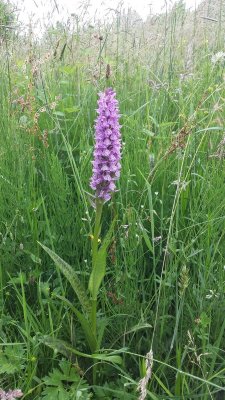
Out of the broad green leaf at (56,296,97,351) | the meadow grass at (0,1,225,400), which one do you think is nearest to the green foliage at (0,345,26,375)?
the meadow grass at (0,1,225,400)

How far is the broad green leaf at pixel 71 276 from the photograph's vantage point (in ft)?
4.36

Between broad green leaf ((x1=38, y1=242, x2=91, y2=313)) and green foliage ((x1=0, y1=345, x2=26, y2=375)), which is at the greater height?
broad green leaf ((x1=38, y1=242, x2=91, y2=313))

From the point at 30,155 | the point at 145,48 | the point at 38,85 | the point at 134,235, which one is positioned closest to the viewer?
the point at 134,235

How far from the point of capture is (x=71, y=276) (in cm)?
135

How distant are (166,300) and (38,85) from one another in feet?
5.60

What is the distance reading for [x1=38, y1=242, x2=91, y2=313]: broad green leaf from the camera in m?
1.33

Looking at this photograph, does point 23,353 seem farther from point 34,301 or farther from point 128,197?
point 128,197

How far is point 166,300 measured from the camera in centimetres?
143

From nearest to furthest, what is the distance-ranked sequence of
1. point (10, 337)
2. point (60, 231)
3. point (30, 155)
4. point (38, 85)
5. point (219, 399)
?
point (219, 399) → point (10, 337) → point (60, 231) → point (30, 155) → point (38, 85)

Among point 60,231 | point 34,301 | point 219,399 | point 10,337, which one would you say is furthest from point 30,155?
point 219,399

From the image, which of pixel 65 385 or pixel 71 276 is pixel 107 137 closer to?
pixel 71 276

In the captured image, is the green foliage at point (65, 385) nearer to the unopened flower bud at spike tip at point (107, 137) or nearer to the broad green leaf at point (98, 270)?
the broad green leaf at point (98, 270)

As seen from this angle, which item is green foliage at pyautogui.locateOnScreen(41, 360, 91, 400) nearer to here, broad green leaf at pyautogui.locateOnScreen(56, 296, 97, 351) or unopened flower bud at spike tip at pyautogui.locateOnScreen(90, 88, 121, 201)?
broad green leaf at pyautogui.locateOnScreen(56, 296, 97, 351)

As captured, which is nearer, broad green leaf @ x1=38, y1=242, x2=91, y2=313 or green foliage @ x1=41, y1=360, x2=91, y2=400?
green foliage @ x1=41, y1=360, x2=91, y2=400
